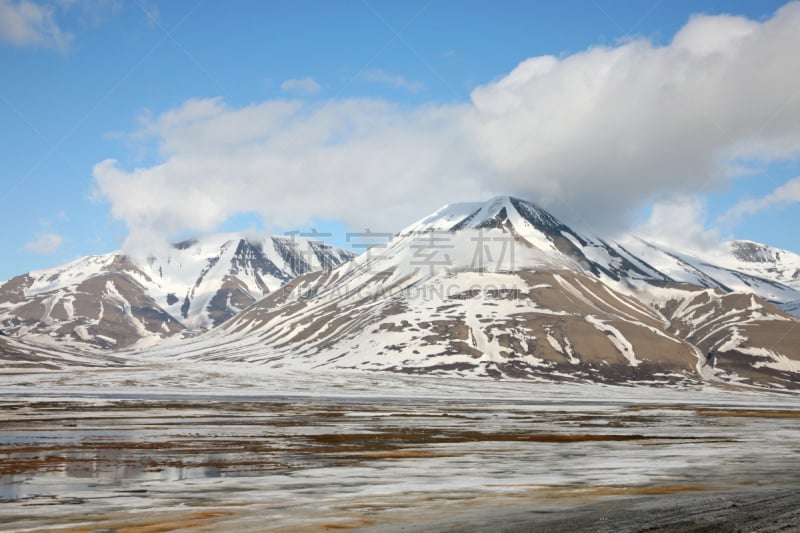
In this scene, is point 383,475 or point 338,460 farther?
point 338,460

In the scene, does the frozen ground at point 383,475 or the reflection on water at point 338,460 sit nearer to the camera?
the frozen ground at point 383,475

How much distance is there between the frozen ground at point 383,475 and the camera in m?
23.0

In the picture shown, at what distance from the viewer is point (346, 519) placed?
23.3 metres

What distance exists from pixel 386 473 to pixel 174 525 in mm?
17062

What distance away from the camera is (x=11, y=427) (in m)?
62.0

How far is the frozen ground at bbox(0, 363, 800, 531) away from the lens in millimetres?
23000

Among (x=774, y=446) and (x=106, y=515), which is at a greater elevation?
(x=106, y=515)

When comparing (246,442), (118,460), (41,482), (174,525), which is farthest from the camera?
(246,442)

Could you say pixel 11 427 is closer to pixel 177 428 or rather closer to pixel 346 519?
pixel 177 428

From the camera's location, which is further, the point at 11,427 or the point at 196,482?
the point at 11,427

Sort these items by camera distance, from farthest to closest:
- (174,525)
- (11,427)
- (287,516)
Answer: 1. (11,427)
2. (287,516)
3. (174,525)

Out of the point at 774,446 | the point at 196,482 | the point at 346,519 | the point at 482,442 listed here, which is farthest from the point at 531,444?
the point at 346,519

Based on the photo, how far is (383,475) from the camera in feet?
121

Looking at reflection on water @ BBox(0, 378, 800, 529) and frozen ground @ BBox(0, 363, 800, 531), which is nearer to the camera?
frozen ground @ BBox(0, 363, 800, 531)
